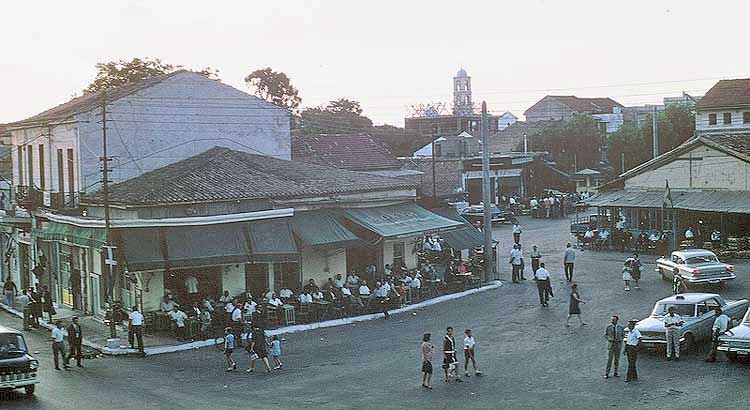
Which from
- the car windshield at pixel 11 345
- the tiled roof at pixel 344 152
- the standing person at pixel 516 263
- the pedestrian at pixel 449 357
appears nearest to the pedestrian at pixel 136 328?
the car windshield at pixel 11 345

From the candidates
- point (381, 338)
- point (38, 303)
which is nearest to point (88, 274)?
point (38, 303)

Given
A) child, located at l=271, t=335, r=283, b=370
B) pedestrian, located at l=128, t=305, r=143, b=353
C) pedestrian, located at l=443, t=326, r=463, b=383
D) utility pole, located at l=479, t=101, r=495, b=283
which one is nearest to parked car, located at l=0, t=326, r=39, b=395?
pedestrian, located at l=128, t=305, r=143, b=353

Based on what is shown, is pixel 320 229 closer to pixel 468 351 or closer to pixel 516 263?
pixel 516 263

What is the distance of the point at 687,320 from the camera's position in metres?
24.0

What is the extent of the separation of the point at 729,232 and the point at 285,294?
23.4 metres

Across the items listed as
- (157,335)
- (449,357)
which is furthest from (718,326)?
(157,335)

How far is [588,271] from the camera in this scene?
1596 inches

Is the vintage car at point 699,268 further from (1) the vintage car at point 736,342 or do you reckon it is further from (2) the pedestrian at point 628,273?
(1) the vintage car at point 736,342

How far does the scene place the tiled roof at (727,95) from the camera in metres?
74.5

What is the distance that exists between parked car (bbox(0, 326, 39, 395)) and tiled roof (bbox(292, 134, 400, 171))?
36.3 meters

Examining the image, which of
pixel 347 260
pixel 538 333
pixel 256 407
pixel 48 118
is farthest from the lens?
pixel 48 118

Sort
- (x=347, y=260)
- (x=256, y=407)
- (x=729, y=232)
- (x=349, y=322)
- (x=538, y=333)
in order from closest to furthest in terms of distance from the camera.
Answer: (x=256, y=407)
(x=538, y=333)
(x=349, y=322)
(x=347, y=260)
(x=729, y=232)

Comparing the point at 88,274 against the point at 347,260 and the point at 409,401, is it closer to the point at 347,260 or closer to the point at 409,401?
the point at 347,260

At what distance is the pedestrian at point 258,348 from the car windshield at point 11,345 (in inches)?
228
